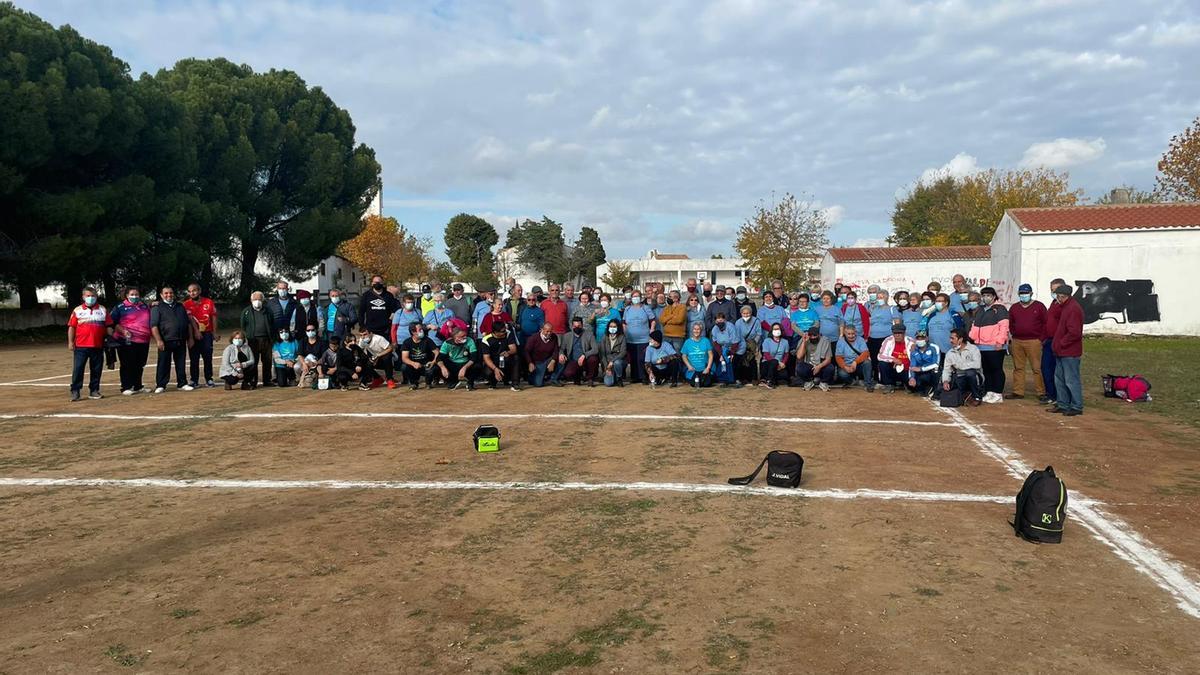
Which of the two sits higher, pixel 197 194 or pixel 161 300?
pixel 197 194

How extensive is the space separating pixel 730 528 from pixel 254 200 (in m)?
35.7

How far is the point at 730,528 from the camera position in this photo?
5.46m

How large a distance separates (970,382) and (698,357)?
4102 millimetres

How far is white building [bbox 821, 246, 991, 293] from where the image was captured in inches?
1480

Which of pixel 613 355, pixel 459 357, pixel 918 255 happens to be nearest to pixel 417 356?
pixel 459 357

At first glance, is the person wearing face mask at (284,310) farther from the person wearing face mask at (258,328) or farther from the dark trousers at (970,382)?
the dark trousers at (970,382)

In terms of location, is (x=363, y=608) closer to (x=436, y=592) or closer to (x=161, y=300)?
(x=436, y=592)

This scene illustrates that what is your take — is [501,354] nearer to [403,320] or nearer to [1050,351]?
[403,320]

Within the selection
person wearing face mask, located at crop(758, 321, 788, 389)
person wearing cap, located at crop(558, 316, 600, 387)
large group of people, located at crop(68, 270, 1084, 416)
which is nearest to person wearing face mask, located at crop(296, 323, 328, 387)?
large group of people, located at crop(68, 270, 1084, 416)

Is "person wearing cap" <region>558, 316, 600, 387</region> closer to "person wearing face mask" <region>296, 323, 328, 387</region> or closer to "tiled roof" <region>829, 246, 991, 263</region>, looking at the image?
"person wearing face mask" <region>296, 323, 328, 387</region>

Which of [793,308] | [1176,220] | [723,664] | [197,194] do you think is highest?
[197,194]

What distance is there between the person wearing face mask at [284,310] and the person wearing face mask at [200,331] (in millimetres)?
1016

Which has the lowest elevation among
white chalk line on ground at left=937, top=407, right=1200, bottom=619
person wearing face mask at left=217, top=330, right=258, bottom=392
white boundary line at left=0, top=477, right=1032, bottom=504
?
white chalk line on ground at left=937, top=407, right=1200, bottom=619

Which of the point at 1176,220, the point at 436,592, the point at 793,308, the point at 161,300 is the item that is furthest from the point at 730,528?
the point at 1176,220
